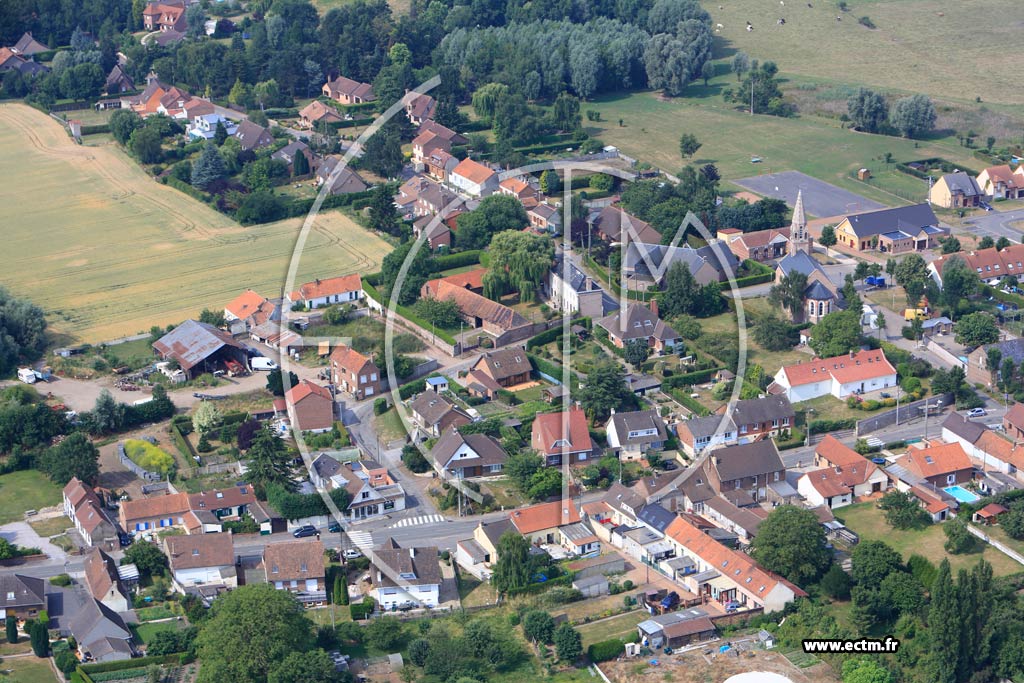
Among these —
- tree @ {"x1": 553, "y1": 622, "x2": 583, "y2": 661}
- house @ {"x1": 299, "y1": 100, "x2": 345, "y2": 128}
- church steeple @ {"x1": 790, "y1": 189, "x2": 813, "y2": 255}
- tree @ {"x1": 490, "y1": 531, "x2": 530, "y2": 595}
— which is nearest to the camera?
tree @ {"x1": 553, "y1": 622, "x2": 583, "y2": 661}

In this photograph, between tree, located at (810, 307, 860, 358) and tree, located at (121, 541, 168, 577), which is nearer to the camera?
tree, located at (121, 541, 168, 577)

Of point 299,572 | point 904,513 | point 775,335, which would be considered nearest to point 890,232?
point 775,335

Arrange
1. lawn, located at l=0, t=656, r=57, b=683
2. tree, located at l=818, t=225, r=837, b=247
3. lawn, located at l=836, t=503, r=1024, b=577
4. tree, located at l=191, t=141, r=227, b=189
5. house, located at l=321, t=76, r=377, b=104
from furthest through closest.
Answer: house, located at l=321, t=76, r=377, b=104, tree, located at l=191, t=141, r=227, b=189, tree, located at l=818, t=225, r=837, b=247, lawn, located at l=836, t=503, r=1024, b=577, lawn, located at l=0, t=656, r=57, b=683

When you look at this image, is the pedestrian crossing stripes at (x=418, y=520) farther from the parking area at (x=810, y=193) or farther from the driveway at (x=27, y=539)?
the parking area at (x=810, y=193)

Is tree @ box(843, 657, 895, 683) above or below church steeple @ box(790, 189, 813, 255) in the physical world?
below

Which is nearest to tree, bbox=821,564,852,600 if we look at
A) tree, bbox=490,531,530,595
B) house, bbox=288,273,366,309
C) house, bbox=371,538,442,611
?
tree, bbox=490,531,530,595

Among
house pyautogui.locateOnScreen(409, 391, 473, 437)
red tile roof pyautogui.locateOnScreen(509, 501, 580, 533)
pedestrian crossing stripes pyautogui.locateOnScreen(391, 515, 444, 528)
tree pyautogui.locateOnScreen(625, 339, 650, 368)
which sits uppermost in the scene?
tree pyautogui.locateOnScreen(625, 339, 650, 368)

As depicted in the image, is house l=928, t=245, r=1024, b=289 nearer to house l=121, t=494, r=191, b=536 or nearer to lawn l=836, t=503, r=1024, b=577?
lawn l=836, t=503, r=1024, b=577

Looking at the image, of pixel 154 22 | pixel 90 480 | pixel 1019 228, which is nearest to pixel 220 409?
pixel 90 480
